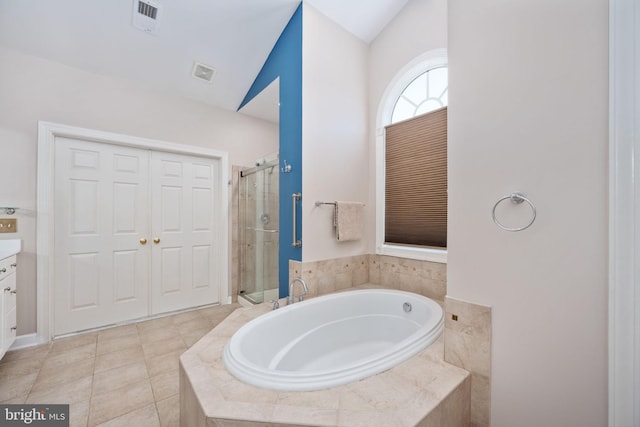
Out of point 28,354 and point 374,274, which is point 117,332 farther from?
point 374,274

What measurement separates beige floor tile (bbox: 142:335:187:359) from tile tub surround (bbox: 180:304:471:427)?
1.18 metres

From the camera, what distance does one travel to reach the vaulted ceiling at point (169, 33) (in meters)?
1.98

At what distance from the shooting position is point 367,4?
7.75ft

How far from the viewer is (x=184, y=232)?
9.98 feet

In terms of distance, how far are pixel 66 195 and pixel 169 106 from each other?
51.5 inches

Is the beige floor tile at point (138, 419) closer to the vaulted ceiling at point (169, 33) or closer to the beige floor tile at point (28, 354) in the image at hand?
the beige floor tile at point (28, 354)

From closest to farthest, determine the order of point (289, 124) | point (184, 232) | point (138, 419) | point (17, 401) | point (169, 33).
→ point (138, 419) → point (17, 401) → point (169, 33) → point (289, 124) → point (184, 232)

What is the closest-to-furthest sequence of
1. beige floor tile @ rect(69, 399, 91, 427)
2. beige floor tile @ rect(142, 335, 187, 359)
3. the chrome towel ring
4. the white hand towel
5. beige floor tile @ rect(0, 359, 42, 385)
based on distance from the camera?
the chrome towel ring < beige floor tile @ rect(69, 399, 91, 427) < beige floor tile @ rect(0, 359, 42, 385) < beige floor tile @ rect(142, 335, 187, 359) < the white hand towel

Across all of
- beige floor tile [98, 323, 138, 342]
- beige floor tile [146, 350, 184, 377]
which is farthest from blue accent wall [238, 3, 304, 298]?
beige floor tile [98, 323, 138, 342]

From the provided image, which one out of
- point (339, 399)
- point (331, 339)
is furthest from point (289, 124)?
point (339, 399)

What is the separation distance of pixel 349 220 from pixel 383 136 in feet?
3.19

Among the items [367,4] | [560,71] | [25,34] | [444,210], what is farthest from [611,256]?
[25,34]

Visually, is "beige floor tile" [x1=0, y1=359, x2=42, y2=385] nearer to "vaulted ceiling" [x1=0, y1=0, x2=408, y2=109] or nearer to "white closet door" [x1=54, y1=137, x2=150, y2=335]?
"white closet door" [x1=54, y1=137, x2=150, y2=335]

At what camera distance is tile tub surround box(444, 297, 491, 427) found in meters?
1.14
